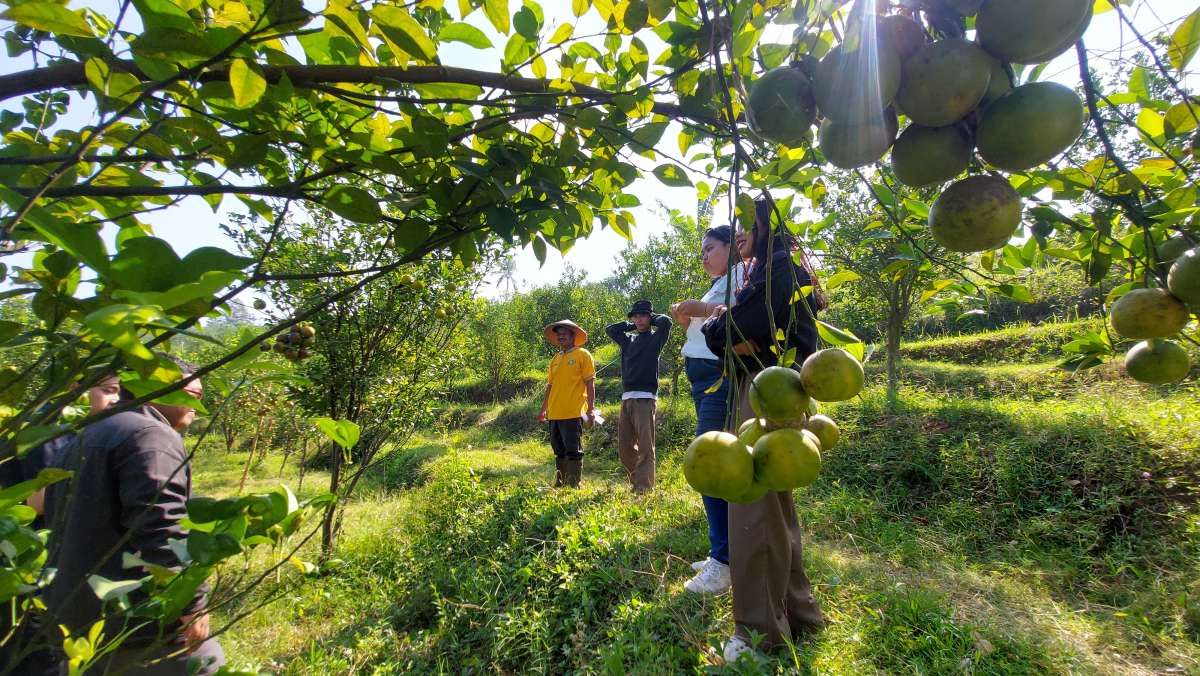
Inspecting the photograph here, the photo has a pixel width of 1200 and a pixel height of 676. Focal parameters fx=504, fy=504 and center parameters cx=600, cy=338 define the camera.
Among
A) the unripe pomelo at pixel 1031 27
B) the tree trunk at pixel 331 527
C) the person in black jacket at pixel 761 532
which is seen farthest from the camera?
the tree trunk at pixel 331 527

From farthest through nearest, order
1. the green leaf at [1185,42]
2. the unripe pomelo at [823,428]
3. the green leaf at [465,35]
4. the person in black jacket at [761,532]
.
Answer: the person in black jacket at [761,532] < the green leaf at [465,35] < the unripe pomelo at [823,428] < the green leaf at [1185,42]

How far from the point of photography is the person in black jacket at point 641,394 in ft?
17.4

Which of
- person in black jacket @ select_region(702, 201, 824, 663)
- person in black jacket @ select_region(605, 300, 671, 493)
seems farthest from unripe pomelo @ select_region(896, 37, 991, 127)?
person in black jacket @ select_region(605, 300, 671, 493)

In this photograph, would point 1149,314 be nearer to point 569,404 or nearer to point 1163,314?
point 1163,314

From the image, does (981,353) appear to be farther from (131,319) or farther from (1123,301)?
(131,319)

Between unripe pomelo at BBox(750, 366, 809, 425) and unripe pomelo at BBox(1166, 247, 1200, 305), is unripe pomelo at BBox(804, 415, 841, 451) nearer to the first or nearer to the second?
unripe pomelo at BBox(750, 366, 809, 425)

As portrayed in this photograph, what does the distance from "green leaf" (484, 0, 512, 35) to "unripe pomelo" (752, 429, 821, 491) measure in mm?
1051

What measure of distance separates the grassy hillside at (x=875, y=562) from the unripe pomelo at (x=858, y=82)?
1.38 meters

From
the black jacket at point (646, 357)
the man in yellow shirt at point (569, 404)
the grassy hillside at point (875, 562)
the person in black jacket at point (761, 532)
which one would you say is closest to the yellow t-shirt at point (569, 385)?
the man in yellow shirt at point (569, 404)

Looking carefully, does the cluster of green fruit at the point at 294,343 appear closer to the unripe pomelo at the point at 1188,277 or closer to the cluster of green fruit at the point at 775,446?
the cluster of green fruit at the point at 775,446

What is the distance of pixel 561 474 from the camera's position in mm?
5898

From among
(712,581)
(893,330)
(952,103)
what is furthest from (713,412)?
(893,330)

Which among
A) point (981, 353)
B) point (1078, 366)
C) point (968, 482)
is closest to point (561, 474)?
point (968, 482)

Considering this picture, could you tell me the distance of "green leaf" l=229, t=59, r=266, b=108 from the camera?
830mm
